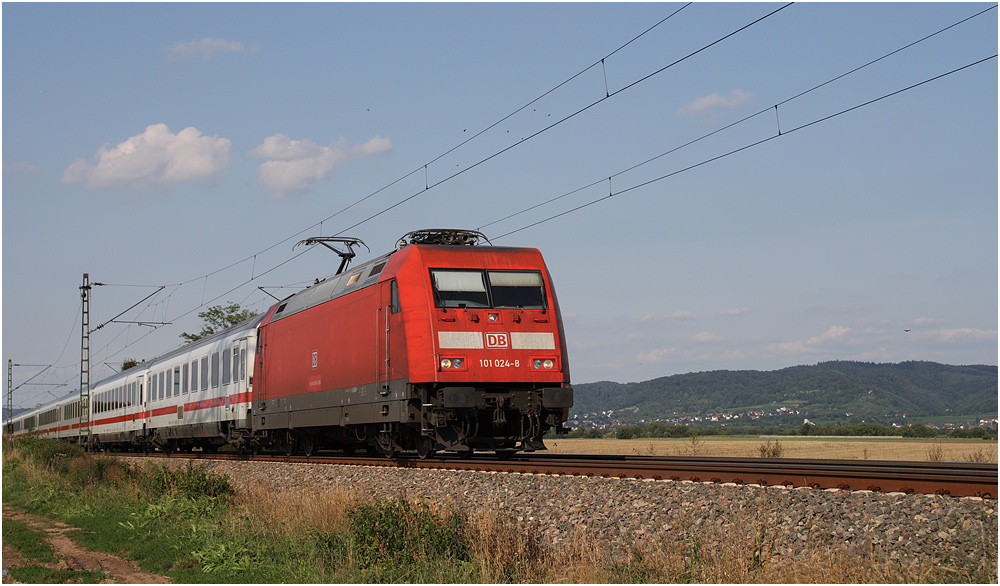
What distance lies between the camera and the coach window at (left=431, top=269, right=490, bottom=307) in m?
17.2

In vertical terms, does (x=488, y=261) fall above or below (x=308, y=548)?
above

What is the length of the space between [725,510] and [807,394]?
16243cm

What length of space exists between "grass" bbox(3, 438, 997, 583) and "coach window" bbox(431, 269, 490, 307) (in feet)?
13.3

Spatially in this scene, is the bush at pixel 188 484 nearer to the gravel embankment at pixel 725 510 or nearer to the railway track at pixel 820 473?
the railway track at pixel 820 473

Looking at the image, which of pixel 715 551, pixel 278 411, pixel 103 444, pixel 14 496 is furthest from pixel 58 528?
pixel 103 444

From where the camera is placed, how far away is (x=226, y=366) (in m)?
28.6

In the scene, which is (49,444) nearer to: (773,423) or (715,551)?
(715,551)

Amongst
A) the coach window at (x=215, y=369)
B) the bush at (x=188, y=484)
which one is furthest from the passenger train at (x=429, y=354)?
the coach window at (x=215, y=369)

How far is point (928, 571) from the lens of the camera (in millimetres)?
8008

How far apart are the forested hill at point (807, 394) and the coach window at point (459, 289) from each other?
124729 millimetres

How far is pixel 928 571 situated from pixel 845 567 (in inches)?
28.8

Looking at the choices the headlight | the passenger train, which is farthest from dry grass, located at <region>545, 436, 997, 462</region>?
the headlight

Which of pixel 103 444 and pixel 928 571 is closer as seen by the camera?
pixel 928 571

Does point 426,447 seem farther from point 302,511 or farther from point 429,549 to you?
point 429,549
